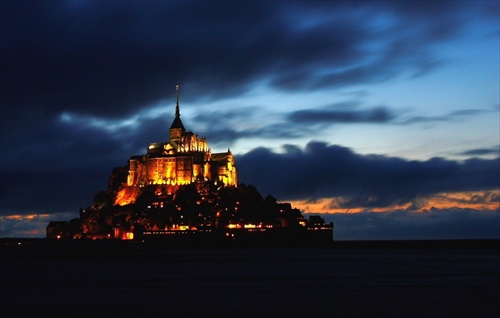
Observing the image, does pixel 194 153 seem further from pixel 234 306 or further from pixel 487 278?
pixel 234 306

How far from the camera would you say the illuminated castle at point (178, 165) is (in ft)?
481

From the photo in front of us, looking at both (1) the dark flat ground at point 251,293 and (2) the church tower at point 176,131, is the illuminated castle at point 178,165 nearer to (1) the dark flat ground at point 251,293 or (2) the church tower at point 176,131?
(2) the church tower at point 176,131

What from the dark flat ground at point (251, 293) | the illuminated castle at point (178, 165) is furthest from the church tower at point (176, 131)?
the dark flat ground at point (251, 293)

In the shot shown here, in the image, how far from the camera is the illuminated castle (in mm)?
146750

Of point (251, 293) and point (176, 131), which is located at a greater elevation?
point (176, 131)

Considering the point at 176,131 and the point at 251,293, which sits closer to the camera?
the point at 251,293

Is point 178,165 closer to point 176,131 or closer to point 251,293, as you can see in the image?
point 176,131

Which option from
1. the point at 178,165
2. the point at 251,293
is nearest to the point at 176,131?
the point at 178,165

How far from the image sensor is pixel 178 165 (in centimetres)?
14650

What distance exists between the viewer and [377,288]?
43.4 m

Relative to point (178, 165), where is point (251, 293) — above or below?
below

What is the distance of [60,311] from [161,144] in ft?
408

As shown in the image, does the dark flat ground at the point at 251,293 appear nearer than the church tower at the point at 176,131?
Yes

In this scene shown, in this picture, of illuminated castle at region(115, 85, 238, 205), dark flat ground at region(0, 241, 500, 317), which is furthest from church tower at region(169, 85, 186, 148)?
dark flat ground at region(0, 241, 500, 317)
